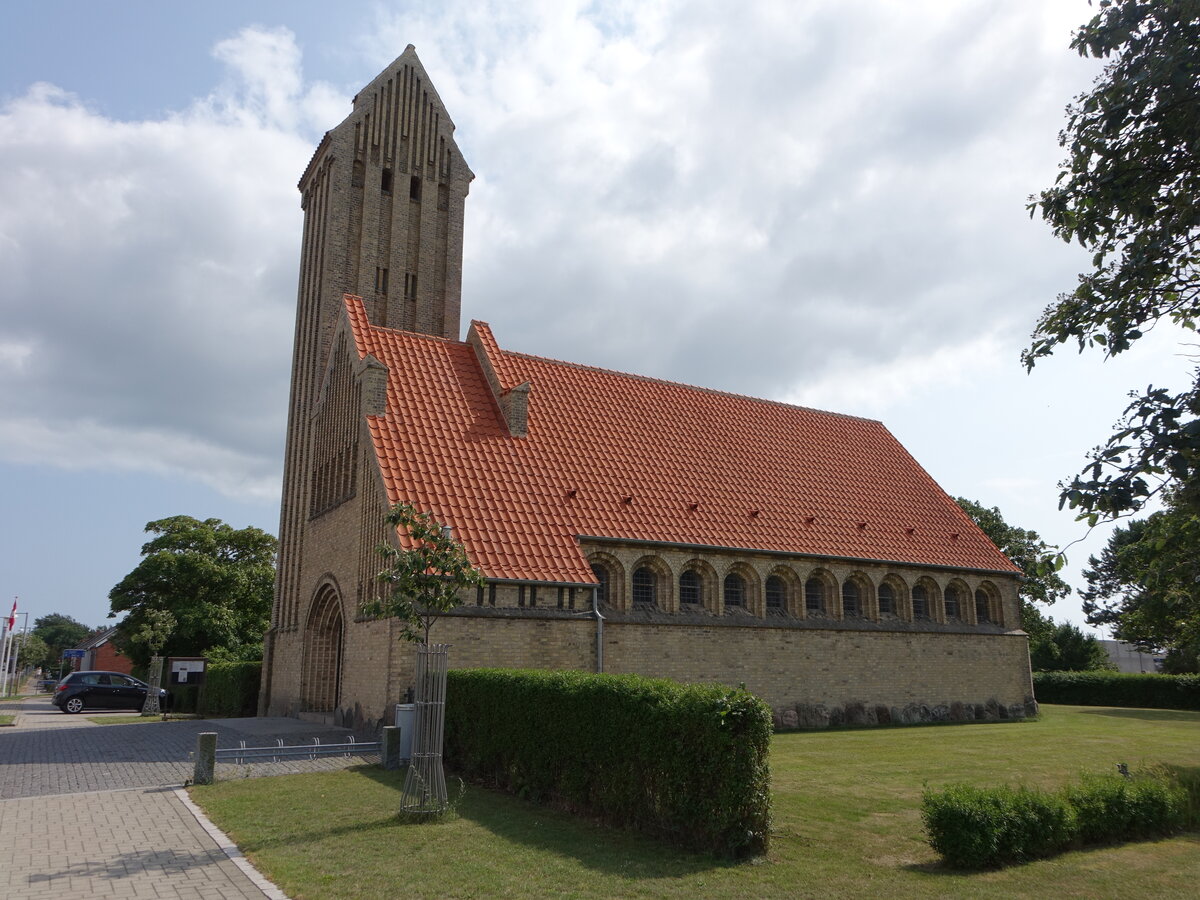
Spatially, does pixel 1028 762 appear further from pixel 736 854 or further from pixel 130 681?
pixel 130 681

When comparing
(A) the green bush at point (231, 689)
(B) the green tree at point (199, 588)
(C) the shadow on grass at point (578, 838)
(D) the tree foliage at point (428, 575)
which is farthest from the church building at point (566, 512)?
(B) the green tree at point (199, 588)

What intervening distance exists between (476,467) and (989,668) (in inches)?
703

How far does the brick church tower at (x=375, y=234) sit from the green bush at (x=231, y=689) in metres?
2.65

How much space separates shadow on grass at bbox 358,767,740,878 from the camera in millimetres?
9117

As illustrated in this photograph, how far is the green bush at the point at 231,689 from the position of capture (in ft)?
99.0

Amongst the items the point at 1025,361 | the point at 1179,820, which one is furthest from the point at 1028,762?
the point at 1025,361

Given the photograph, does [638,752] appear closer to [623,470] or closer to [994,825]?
[994,825]

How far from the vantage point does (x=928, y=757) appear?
56.4ft

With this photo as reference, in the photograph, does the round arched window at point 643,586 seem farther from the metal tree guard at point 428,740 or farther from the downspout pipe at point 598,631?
the metal tree guard at point 428,740

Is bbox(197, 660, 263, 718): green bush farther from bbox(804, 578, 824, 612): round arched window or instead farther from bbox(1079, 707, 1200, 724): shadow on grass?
bbox(1079, 707, 1200, 724): shadow on grass

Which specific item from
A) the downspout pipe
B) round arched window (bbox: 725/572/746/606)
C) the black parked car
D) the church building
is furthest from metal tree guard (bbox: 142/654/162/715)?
round arched window (bbox: 725/572/746/606)

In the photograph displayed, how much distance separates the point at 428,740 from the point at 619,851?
330 centimetres

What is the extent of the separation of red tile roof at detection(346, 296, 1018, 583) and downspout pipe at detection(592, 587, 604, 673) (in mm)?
636

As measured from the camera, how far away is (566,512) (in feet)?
71.5
